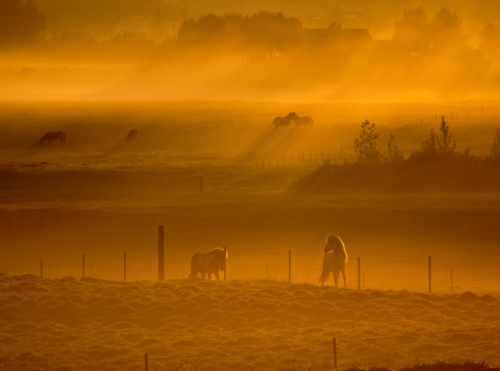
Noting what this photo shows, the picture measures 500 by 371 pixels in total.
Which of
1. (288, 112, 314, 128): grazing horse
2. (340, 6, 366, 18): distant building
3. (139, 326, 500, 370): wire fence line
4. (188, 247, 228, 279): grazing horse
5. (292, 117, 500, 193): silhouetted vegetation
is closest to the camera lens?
(139, 326, 500, 370): wire fence line

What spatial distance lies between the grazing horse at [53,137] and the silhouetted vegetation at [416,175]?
73.9 feet

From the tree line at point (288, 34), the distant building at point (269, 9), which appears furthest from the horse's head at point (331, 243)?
the distant building at point (269, 9)

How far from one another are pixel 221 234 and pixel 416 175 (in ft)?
50.5

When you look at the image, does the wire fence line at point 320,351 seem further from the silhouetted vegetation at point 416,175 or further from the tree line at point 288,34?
the tree line at point 288,34

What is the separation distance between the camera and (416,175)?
4478 centimetres

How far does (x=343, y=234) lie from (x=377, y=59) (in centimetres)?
7031

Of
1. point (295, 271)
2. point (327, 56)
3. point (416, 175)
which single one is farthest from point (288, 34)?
point (295, 271)

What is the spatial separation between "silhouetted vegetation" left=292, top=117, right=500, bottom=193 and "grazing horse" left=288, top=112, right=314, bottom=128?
759 inches

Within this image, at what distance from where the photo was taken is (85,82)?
327 ft

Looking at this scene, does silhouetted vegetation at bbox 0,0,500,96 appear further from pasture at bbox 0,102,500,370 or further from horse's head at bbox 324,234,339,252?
horse's head at bbox 324,234,339,252

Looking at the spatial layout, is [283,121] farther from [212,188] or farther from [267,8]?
[267,8]

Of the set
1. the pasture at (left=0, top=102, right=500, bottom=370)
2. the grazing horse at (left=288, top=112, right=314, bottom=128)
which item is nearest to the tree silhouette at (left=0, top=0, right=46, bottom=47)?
the pasture at (left=0, top=102, right=500, bottom=370)

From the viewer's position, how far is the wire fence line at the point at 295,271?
82.1 feet

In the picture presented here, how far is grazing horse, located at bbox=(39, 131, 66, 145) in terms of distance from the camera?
61369mm
